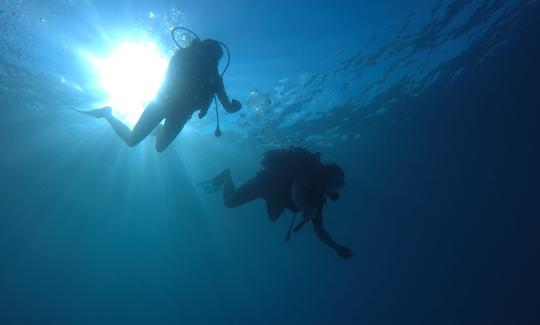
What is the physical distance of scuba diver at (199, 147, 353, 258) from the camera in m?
4.14

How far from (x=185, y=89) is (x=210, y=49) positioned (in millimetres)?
756

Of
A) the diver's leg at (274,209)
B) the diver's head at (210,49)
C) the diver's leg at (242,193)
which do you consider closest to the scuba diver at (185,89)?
the diver's head at (210,49)

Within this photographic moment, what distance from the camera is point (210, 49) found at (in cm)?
513

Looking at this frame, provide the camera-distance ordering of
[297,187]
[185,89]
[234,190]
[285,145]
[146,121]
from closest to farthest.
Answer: [297,187], [185,89], [146,121], [234,190], [285,145]

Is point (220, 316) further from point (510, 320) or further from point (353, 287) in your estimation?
point (510, 320)

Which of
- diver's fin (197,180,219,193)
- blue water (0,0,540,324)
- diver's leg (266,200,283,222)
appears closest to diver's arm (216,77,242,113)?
diver's leg (266,200,283,222)

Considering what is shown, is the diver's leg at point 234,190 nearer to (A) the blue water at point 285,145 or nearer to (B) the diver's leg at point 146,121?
(B) the diver's leg at point 146,121

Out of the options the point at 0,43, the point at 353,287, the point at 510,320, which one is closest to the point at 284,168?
the point at 0,43

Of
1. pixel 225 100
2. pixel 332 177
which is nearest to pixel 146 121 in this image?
pixel 225 100

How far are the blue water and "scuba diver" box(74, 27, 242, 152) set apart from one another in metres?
5.10

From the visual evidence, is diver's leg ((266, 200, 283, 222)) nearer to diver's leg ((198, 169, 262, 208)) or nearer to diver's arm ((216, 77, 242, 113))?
diver's leg ((198, 169, 262, 208))

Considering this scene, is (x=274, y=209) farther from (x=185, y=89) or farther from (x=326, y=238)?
(x=185, y=89)

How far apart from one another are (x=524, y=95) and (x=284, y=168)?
69.0ft

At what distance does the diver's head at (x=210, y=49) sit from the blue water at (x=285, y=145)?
197 inches
